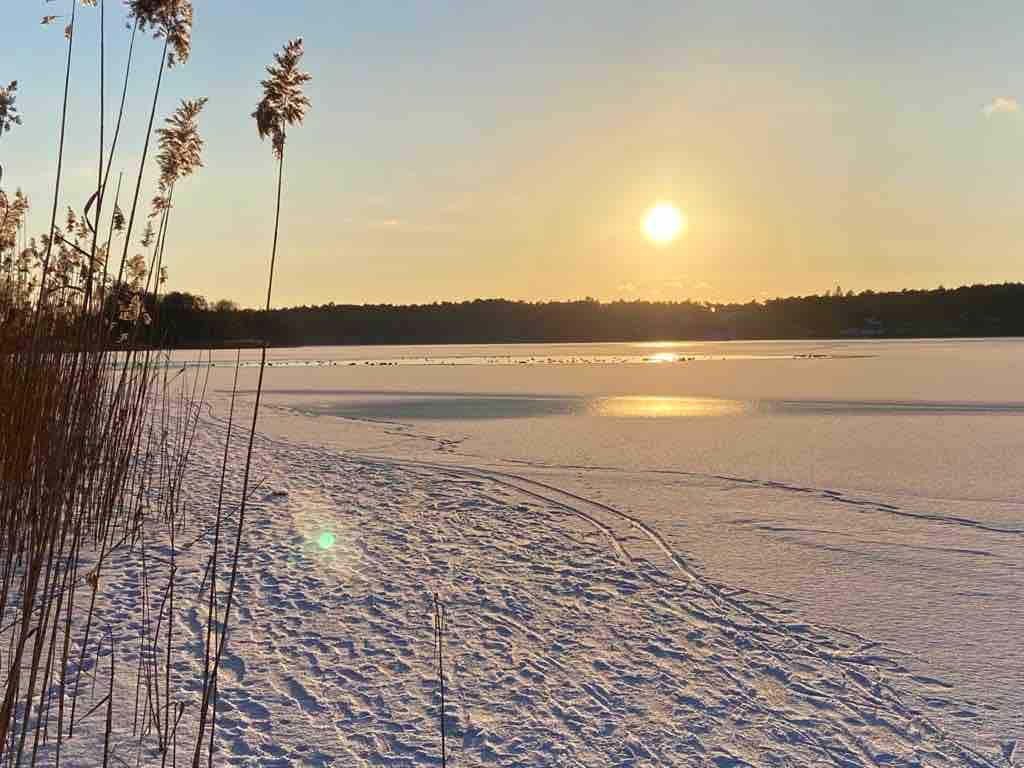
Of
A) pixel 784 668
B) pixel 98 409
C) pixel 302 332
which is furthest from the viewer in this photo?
pixel 302 332

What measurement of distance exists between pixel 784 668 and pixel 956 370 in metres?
18.9

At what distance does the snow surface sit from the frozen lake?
0.07 feet

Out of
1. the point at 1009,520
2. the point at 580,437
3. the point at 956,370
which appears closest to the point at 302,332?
the point at 956,370

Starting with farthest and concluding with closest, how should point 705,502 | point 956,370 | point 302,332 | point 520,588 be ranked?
point 302,332, point 956,370, point 705,502, point 520,588

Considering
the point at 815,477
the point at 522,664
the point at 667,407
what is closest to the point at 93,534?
the point at 522,664

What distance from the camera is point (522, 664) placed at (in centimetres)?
282

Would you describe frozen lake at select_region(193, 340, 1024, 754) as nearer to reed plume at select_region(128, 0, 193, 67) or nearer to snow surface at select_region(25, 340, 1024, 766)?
snow surface at select_region(25, 340, 1024, 766)

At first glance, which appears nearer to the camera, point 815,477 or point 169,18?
point 169,18

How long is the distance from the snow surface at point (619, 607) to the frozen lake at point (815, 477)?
0.07ft

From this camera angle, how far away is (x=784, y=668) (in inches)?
110

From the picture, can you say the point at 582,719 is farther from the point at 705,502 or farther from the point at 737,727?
the point at 705,502

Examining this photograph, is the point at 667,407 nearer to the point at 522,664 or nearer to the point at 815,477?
the point at 815,477

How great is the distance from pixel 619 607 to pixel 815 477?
11.7ft

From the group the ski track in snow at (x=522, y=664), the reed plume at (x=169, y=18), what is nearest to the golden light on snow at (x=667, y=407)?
the ski track in snow at (x=522, y=664)
